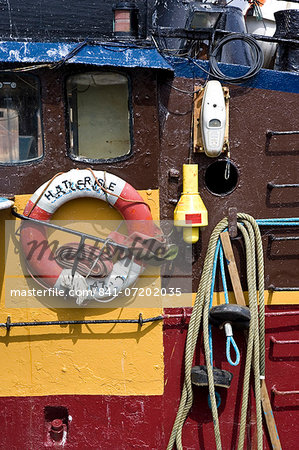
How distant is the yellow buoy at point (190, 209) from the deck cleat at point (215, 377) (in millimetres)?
895

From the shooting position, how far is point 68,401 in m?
4.44

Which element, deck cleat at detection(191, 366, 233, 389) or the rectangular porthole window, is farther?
the rectangular porthole window

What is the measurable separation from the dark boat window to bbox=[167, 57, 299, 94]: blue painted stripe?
1.03 m

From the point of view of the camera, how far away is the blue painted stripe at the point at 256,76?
4344mm

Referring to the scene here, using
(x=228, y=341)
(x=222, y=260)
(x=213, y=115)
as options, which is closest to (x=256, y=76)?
(x=213, y=115)

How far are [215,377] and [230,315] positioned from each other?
439 millimetres

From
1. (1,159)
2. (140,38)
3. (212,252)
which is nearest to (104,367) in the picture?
(212,252)

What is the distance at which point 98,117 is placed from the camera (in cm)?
444

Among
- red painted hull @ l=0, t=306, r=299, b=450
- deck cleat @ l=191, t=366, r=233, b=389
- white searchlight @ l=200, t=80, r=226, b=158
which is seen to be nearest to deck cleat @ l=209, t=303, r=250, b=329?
red painted hull @ l=0, t=306, r=299, b=450

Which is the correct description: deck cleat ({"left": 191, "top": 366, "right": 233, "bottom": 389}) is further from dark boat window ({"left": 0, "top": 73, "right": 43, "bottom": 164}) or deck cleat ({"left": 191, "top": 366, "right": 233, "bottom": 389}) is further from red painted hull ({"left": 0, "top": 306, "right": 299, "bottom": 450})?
dark boat window ({"left": 0, "top": 73, "right": 43, "bottom": 164})

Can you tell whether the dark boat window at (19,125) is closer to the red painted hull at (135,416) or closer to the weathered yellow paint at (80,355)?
the weathered yellow paint at (80,355)

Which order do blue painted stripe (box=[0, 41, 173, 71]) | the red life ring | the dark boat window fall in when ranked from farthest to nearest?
1. the dark boat window
2. the red life ring
3. blue painted stripe (box=[0, 41, 173, 71])

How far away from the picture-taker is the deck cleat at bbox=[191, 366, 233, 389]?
4246 millimetres

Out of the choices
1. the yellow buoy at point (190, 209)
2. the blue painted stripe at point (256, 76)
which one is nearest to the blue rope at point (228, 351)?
the yellow buoy at point (190, 209)
